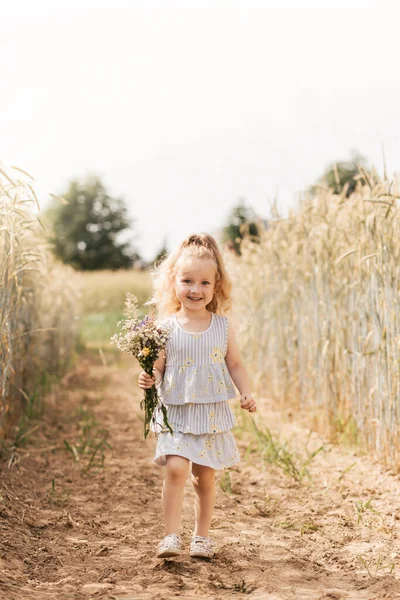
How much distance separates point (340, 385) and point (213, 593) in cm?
263

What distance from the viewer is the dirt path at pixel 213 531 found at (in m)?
2.52

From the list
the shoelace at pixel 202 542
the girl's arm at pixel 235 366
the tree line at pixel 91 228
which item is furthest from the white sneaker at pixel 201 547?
the tree line at pixel 91 228

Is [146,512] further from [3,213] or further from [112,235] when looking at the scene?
[112,235]

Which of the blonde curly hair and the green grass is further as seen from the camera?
the green grass

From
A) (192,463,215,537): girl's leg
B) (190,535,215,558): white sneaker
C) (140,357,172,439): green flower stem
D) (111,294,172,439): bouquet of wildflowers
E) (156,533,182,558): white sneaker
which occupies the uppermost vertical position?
(111,294,172,439): bouquet of wildflowers

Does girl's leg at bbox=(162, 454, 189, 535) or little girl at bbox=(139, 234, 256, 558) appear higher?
little girl at bbox=(139, 234, 256, 558)

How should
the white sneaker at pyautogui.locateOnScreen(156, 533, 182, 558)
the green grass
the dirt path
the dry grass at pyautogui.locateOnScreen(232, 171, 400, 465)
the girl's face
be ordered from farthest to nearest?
the green grass
the dry grass at pyautogui.locateOnScreen(232, 171, 400, 465)
the girl's face
the white sneaker at pyautogui.locateOnScreen(156, 533, 182, 558)
the dirt path

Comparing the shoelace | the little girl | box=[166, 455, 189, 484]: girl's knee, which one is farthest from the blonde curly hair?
the shoelace

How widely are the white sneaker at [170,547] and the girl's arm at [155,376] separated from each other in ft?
1.93

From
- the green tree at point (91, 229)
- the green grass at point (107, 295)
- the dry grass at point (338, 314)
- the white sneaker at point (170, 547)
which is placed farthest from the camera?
the green tree at point (91, 229)

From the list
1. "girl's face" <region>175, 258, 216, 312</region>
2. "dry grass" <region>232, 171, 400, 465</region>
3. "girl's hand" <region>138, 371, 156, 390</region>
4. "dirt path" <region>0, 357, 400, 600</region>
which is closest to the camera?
"dirt path" <region>0, 357, 400, 600</region>

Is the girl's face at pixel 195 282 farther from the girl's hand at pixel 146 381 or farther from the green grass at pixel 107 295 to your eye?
the green grass at pixel 107 295

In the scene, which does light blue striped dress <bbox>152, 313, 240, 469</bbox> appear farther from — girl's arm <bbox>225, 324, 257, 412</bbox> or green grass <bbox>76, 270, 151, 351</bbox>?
green grass <bbox>76, 270, 151, 351</bbox>

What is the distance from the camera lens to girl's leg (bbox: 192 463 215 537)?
2799mm
